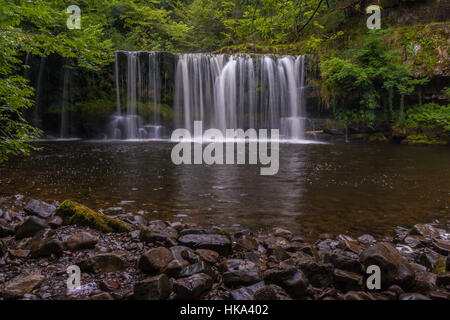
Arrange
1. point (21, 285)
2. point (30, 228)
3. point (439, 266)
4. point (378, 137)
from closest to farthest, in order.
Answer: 1. point (21, 285)
2. point (439, 266)
3. point (30, 228)
4. point (378, 137)

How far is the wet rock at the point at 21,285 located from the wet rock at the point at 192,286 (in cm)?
104

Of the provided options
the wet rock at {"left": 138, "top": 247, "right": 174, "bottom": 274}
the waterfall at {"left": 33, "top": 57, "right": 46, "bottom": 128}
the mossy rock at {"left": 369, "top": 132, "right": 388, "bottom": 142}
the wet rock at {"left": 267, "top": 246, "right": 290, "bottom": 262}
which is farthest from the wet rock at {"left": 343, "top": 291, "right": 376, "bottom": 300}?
the waterfall at {"left": 33, "top": 57, "right": 46, "bottom": 128}

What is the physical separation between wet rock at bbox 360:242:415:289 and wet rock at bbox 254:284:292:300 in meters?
0.80

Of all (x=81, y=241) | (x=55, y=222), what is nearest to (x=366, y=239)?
(x=81, y=241)

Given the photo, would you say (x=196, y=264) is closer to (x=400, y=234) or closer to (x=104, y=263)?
(x=104, y=263)

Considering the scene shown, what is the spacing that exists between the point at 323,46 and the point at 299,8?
1531cm

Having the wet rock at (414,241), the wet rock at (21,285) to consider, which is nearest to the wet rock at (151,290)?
the wet rock at (21,285)

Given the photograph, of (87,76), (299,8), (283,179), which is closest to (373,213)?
(283,179)

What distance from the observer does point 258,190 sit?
5711mm

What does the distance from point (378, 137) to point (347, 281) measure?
49.9ft

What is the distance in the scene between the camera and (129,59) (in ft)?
56.4

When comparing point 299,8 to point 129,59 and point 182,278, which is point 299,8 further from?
point 129,59

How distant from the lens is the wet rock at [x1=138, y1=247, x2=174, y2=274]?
2.33m

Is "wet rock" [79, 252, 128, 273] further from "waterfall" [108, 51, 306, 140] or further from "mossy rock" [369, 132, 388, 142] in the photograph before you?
"mossy rock" [369, 132, 388, 142]
